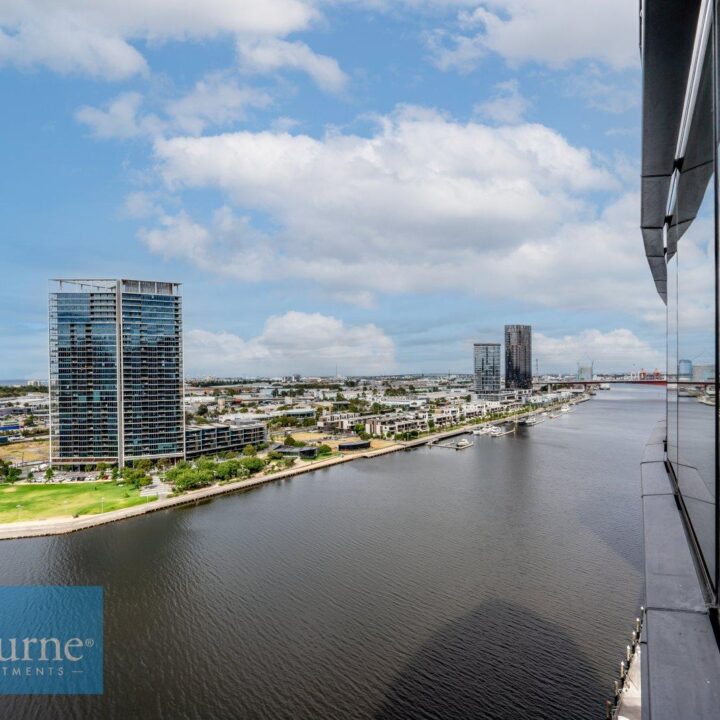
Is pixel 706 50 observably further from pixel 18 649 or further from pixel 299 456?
pixel 299 456

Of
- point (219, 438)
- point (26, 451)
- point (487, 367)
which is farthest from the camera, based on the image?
point (487, 367)

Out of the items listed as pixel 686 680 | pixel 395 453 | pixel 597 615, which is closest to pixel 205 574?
pixel 597 615

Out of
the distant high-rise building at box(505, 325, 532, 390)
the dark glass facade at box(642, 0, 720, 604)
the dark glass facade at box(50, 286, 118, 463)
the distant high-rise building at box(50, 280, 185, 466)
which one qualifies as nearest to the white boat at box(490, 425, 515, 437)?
the distant high-rise building at box(50, 280, 185, 466)

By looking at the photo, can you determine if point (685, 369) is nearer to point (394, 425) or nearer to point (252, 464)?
point (252, 464)

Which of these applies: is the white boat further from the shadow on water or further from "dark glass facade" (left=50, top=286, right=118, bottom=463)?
the shadow on water

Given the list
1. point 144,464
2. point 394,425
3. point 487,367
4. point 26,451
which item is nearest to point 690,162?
point 144,464

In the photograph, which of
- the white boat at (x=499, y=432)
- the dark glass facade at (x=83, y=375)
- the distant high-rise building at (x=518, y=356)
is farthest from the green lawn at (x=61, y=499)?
the distant high-rise building at (x=518, y=356)
